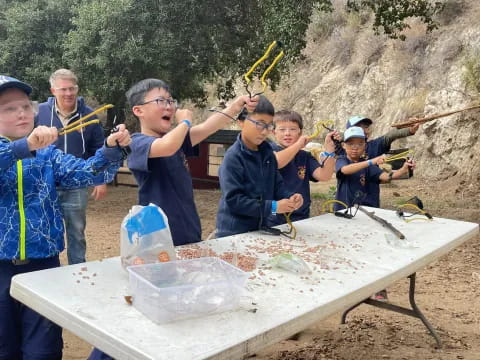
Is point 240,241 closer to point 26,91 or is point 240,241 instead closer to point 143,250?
point 143,250

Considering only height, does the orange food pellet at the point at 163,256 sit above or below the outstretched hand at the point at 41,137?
below

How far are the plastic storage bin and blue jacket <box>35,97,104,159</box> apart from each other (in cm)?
262

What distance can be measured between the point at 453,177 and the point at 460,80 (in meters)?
2.48

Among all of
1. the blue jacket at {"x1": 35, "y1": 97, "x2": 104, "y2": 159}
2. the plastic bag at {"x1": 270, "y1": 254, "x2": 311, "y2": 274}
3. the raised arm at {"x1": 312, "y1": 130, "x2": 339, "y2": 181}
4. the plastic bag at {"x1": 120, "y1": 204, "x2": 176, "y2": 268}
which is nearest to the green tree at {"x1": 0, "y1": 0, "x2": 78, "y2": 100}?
the blue jacket at {"x1": 35, "y1": 97, "x2": 104, "y2": 159}

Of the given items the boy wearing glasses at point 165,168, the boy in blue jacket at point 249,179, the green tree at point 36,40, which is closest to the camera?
the boy wearing glasses at point 165,168

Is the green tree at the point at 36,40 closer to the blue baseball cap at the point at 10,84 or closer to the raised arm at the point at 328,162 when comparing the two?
the raised arm at the point at 328,162

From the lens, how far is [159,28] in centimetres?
877

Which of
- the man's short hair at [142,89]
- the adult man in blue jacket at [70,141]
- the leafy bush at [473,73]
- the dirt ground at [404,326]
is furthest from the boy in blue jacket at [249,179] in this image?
the leafy bush at [473,73]

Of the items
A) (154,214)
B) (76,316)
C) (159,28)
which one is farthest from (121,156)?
(159,28)

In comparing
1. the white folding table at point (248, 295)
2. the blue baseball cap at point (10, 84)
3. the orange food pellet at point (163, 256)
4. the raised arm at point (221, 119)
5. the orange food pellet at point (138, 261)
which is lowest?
the white folding table at point (248, 295)

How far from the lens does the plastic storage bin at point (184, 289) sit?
1.49 metres

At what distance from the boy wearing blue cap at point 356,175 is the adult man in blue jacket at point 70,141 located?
81.0 inches

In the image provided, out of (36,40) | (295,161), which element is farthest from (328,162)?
(36,40)

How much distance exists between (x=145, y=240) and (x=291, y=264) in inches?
24.0
